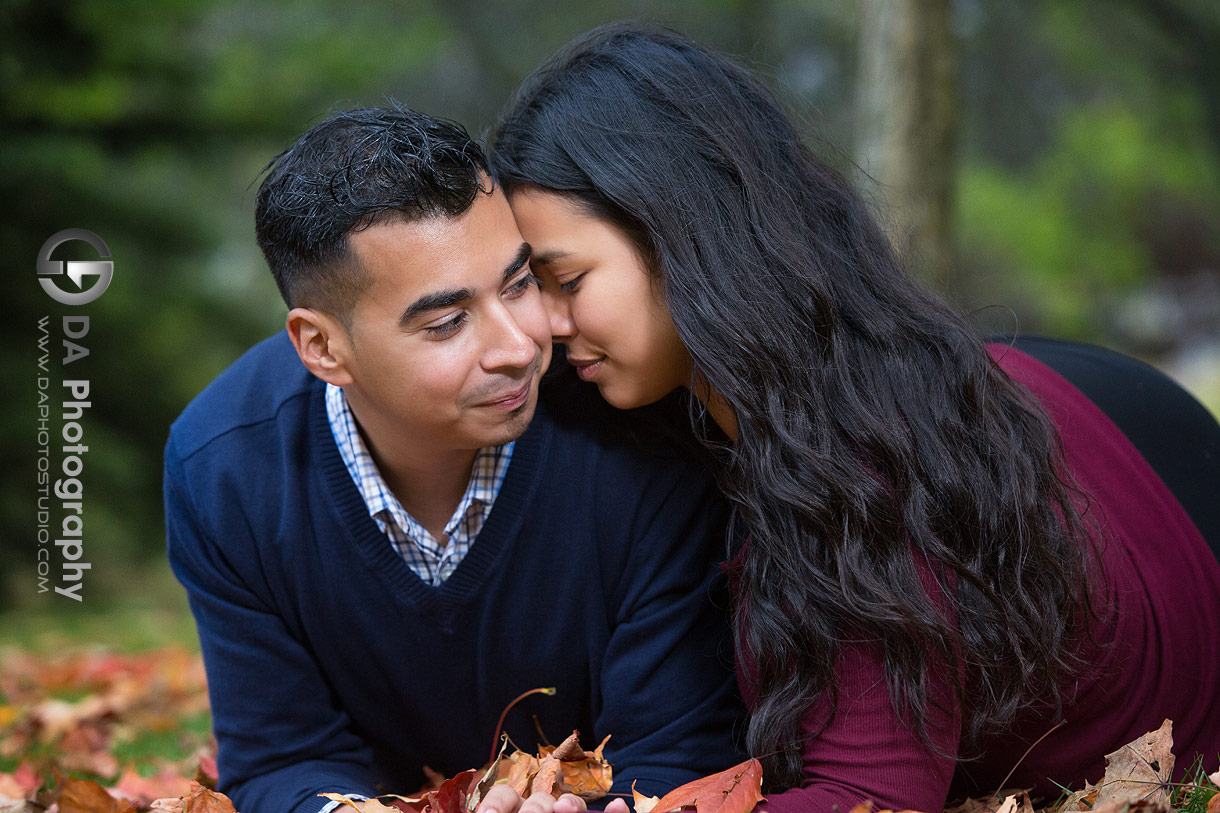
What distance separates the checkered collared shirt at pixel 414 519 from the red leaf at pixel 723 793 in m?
0.68

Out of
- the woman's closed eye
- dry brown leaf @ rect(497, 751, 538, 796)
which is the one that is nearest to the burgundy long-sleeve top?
dry brown leaf @ rect(497, 751, 538, 796)

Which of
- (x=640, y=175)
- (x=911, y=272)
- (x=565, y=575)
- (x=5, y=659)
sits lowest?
(x=5, y=659)

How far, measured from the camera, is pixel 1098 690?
7.15ft

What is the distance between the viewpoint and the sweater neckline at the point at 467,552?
2346mm

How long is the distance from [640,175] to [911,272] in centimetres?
66

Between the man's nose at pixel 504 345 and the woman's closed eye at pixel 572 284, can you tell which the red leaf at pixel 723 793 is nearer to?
the man's nose at pixel 504 345

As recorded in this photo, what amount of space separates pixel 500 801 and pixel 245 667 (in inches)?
28.4

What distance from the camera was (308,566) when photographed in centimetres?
238

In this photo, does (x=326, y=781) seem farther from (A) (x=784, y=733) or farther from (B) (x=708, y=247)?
(B) (x=708, y=247)

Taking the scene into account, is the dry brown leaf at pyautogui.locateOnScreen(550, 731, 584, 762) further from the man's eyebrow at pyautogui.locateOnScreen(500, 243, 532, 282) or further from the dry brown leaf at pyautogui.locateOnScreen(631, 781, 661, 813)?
the man's eyebrow at pyautogui.locateOnScreen(500, 243, 532, 282)

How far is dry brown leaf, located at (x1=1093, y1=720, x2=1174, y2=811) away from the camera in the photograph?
2008 mm

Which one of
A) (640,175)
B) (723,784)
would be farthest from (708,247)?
(723,784)

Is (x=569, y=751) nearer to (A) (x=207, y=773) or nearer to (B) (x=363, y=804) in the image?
(B) (x=363, y=804)

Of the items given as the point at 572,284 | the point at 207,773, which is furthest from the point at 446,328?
the point at 207,773
